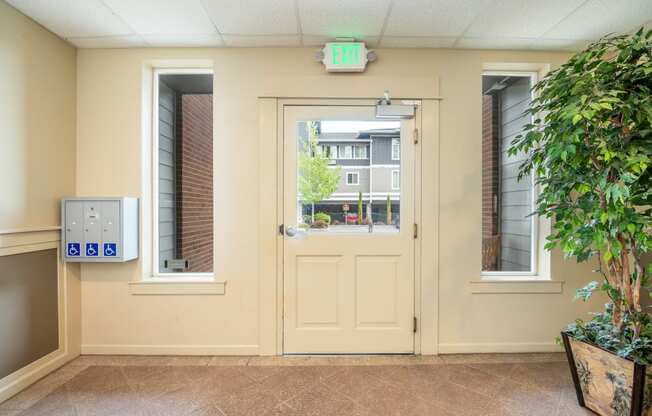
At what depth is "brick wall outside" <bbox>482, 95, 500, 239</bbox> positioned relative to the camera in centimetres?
273

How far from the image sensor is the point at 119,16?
219 cm

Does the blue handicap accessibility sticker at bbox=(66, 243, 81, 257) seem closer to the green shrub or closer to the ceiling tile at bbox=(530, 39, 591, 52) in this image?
the green shrub

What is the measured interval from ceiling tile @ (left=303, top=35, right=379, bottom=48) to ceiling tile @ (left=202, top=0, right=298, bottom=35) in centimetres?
14

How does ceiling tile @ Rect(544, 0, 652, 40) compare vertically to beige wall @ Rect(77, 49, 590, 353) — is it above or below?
above

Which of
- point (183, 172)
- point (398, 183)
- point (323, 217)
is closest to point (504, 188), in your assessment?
point (398, 183)

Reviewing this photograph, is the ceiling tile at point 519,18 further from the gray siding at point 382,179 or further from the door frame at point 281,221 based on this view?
the gray siding at point 382,179

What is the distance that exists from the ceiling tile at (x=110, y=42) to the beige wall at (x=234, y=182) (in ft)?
0.18

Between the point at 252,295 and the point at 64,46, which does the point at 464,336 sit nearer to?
the point at 252,295

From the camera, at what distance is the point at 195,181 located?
2.76 meters

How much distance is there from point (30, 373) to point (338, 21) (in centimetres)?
314

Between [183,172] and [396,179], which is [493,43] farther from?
[183,172]

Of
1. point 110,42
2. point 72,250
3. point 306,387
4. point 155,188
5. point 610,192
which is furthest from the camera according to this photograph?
point 155,188

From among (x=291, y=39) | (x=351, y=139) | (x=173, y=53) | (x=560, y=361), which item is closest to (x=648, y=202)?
(x=560, y=361)

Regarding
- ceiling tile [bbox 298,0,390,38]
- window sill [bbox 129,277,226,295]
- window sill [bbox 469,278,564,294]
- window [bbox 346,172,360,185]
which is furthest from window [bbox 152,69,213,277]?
window sill [bbox 469,278,564,294]
